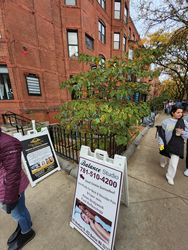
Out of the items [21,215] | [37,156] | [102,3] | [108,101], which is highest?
[102,3]

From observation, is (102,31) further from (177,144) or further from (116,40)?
(177,144)

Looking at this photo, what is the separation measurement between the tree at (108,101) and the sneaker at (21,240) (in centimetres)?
199

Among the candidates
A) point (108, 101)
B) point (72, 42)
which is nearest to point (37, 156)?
point (108, 101)

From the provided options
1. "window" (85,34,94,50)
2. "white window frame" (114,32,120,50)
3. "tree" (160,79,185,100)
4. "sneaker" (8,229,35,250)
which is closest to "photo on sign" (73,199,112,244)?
"sneaker" (8,229,35,250)

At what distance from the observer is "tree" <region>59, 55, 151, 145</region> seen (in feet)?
8.27

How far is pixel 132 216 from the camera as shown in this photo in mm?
2107

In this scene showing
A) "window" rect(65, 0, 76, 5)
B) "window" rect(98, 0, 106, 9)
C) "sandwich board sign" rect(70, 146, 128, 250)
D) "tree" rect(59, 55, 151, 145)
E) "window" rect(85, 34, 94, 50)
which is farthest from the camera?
"window" rect(98, 0, 106, 9)

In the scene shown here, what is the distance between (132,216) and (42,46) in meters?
10.3

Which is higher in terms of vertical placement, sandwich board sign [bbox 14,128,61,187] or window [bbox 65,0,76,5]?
window [bbox 65,0,76,5]

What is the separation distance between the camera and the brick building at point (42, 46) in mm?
7301

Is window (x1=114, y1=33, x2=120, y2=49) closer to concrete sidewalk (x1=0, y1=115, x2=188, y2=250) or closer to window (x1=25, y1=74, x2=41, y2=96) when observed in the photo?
window (x1=25, y1=74, x2=41, y2=96)

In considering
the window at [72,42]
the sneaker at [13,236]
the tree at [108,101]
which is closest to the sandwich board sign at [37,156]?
the tree at [108,101]

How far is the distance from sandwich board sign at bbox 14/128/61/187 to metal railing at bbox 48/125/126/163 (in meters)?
0.59

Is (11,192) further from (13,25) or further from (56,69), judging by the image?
(56,69)
